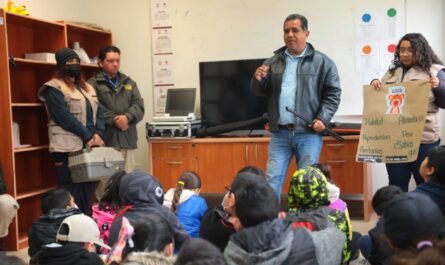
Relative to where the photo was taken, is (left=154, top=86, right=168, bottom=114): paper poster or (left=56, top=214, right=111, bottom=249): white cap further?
(left=154, top=86, right=168, bottom=114): paper poster

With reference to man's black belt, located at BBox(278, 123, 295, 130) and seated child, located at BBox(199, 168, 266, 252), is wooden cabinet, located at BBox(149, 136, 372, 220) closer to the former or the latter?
man's black belt, located at BBox(278, 123, 295, 130)

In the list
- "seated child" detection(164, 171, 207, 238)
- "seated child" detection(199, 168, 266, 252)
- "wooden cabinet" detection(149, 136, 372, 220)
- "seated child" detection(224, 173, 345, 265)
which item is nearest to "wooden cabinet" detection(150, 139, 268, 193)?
"wooden cabinet" detection(149, 136, 372, 220)

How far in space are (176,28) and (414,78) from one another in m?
2.92

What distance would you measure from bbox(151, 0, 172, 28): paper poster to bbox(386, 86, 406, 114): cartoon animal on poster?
2929 millimetres

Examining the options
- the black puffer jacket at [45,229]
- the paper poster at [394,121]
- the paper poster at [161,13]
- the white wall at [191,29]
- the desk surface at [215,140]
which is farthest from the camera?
the paper poster at [161,13]

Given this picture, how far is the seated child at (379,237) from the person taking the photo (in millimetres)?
1939

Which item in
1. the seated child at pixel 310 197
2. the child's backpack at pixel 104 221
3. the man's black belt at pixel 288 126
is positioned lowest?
the child's backpack at pixel 104 221

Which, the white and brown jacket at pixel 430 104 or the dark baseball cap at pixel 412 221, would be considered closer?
the dark baseball cap at pixel 412 221

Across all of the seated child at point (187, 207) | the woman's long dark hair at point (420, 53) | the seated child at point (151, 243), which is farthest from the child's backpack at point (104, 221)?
the woman's long dark hair at point (420, 53)

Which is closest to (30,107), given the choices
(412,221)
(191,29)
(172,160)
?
(172,160)

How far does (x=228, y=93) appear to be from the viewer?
5.28 metres

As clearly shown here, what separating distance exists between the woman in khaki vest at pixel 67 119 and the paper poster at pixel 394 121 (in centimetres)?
216

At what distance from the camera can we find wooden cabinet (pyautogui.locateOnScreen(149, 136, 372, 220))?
15.2 feet

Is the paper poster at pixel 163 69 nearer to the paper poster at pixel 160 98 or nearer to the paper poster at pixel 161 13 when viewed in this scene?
the paper poster at pixel 160 98
